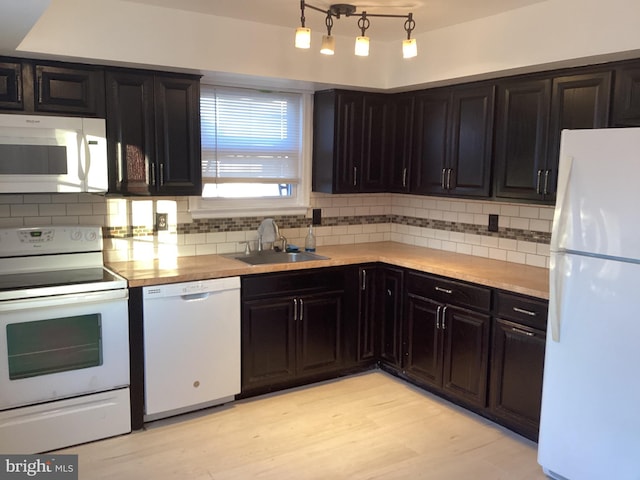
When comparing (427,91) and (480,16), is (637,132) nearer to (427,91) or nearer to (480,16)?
(480,16)

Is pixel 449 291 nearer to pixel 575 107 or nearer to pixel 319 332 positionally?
pixel 319 332

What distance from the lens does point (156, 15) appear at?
3254 mm

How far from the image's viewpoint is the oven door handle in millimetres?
2768

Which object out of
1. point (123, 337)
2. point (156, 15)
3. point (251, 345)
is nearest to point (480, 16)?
point (156, 15)

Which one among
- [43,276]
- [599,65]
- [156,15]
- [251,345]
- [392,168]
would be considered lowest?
[251,345]

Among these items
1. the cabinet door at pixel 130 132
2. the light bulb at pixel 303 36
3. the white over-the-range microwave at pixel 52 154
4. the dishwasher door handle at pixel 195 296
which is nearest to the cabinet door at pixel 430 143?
the light bulb at pixel 303 36

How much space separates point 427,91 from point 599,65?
4.27ft

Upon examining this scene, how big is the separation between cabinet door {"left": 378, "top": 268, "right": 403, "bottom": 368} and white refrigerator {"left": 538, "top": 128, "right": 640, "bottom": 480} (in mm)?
1337

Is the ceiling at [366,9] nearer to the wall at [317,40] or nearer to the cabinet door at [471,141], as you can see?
the wall at [317,40]

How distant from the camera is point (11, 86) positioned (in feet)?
9.73

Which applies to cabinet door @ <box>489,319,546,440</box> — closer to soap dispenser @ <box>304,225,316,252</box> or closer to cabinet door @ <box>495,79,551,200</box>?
cabinet door @ <box>495,79,551,200</box>

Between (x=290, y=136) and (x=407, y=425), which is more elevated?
(x=290, y=136)

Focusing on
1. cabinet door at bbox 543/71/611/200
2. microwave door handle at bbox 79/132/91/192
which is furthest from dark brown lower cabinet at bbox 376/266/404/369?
microwave door handle at bbox 79/132/91/192

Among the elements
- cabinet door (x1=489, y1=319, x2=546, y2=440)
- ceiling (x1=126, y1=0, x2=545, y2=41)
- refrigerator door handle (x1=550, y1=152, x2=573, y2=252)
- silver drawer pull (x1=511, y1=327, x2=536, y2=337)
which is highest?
ceiling (x1=126, y1=0, x2=545, y2=41)
